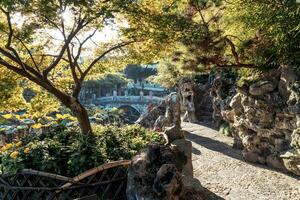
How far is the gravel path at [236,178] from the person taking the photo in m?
8.90

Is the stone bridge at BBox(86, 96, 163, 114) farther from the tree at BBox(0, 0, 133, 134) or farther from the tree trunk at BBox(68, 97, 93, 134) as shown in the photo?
the tree trunk at BBox(68, 97, 93, 134)

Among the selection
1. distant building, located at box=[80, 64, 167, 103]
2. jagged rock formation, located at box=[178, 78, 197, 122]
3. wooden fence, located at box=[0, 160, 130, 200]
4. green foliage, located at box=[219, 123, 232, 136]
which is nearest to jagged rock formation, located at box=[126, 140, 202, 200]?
wooden fence, located at box=[0, 160, 130, 200]

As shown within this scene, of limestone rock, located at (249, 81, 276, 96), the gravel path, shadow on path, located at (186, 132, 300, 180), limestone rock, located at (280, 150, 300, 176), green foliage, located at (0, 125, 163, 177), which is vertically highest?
limestone rock, located at (249, 81, 276, 96)

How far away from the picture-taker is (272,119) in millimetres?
10914

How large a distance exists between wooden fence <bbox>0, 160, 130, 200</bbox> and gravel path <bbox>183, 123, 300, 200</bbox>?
3.27 m

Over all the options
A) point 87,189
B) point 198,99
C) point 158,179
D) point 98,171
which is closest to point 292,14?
point 158,179

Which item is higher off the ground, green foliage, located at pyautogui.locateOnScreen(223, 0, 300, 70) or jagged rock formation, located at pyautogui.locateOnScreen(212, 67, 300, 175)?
green foliage, located at pyautogui.locateOnScreen(223, 0, 300, 70)

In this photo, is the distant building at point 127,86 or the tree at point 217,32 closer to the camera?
the tree at point 217,32

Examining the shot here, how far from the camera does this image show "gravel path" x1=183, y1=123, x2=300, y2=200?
890cm

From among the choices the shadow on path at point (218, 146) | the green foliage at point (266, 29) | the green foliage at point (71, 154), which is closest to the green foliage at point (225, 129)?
the shadow on path at point (218, 146)

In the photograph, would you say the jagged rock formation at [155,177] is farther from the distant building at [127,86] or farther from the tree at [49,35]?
the distant building at [127,86]

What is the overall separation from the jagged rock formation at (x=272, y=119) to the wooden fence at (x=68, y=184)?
5.97m

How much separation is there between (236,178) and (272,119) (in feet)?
8.22

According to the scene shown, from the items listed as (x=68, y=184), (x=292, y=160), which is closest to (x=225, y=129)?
(x=292, y=160)
